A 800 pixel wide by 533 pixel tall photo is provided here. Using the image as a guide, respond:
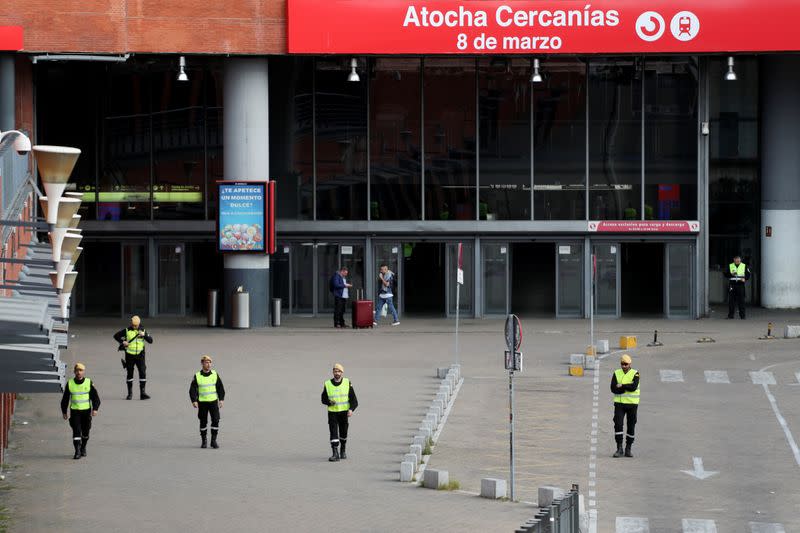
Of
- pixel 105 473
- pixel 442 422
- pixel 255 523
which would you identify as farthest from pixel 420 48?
pixel 255 523

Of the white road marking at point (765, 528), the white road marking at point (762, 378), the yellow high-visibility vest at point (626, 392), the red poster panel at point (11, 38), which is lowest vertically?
the white road marking at point (765, 528)

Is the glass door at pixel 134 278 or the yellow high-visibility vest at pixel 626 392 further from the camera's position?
the glass door at pixel 134 278

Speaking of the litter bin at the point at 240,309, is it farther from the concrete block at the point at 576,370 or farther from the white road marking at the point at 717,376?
the white road marking at the point at 717,376

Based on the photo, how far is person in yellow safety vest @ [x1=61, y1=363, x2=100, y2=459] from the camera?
25.6 m

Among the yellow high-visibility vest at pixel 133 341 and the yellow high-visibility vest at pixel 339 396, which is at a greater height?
the yellow high-visibility vest at pixel 133 341

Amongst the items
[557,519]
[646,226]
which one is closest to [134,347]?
A: [557,519]

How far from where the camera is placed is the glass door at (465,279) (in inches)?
1902

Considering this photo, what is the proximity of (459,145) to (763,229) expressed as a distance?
9.45 metres

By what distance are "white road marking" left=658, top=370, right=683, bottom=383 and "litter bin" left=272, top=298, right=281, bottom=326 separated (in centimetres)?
1312

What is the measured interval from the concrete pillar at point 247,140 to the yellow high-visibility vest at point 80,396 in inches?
738

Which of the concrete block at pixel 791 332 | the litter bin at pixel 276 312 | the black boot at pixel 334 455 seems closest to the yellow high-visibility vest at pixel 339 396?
the black boot at pixel 334 455

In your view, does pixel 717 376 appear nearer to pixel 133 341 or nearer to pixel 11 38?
pixel 133 341

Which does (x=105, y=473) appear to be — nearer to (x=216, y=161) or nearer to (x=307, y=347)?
(x=307, y=347)

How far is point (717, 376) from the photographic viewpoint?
35.0 metres
